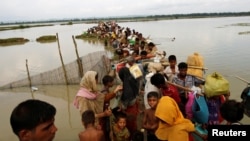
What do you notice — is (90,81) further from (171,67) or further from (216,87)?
(171,67)

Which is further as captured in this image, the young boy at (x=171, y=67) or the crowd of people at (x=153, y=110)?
the young boy at (x=171, y=67)

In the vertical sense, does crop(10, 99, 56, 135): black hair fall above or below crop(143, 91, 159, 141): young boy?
above

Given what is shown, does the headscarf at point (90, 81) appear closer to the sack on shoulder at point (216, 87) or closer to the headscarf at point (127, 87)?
the headscarf at point (127, 87)

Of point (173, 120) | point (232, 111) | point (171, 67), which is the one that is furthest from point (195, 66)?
point (232, 111)

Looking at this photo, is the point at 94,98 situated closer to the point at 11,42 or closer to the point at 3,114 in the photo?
the point at 3,114

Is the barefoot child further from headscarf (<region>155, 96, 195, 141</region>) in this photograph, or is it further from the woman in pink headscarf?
headscarf (<region>155, 96, 195, 141</region>)

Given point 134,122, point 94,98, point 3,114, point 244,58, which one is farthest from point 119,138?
point 244,58

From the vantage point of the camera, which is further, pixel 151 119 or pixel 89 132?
pixel 151 119

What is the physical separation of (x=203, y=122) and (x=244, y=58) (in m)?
12.7

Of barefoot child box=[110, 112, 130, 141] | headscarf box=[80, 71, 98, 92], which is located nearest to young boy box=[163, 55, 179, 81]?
barefoot child box=[110, 112, 130, 141]

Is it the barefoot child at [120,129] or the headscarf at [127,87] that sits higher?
the headscarf at [127,87]

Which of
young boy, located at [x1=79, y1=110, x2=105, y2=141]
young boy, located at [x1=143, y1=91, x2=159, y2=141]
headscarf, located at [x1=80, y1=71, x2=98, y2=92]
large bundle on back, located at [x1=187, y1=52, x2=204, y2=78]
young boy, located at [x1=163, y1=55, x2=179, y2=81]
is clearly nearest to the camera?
young boy, located at [x1=79, y1=110, x2=105, y2=141]

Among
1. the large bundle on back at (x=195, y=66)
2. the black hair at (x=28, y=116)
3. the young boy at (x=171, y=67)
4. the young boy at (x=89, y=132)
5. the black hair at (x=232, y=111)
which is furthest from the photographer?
the young boy at (x=171, y=67)

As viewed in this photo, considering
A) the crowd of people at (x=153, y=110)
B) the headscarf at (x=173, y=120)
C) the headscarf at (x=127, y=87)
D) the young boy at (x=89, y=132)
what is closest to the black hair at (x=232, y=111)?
the crowd of people at (x=153, y=110)
